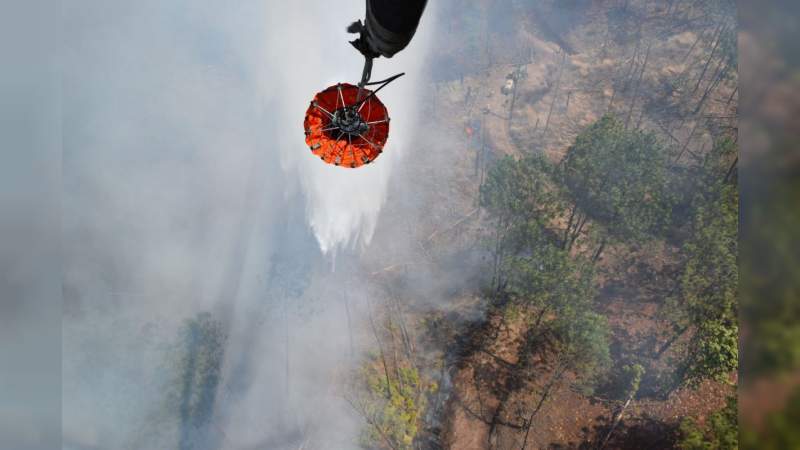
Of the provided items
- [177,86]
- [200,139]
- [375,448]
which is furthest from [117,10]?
[375,448]

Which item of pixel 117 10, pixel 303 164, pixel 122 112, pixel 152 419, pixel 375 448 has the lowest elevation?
pixel 375 448

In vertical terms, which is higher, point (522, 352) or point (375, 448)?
point (522, 352)

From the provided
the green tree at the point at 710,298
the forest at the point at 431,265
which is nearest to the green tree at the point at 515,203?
the forest at the point at 431,265

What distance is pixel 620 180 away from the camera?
106 feet

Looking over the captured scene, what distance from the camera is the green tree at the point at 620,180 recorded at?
1250 inches

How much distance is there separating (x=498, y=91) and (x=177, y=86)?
26566 mm

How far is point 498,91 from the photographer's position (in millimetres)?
40469

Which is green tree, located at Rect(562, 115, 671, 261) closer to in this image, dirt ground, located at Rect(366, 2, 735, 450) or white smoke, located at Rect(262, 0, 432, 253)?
dirt ground, located at Rect(366, 2, 735, 450)

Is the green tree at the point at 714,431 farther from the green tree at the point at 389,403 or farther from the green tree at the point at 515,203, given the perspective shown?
the green tree at the point at 389,403

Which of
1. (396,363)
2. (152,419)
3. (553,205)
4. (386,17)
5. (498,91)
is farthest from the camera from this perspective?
(498,91)

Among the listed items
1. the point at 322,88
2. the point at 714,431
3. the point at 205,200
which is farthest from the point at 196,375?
the point at 714,431

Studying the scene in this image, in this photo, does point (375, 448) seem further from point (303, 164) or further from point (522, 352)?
point (303, 164)

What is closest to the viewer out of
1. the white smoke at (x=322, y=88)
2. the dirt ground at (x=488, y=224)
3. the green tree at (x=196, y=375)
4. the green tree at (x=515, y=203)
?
the green tree at (x=196, y=375)

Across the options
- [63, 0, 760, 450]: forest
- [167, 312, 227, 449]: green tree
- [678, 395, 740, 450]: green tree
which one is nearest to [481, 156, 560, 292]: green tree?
[63, 0, 760, 450]: forest
